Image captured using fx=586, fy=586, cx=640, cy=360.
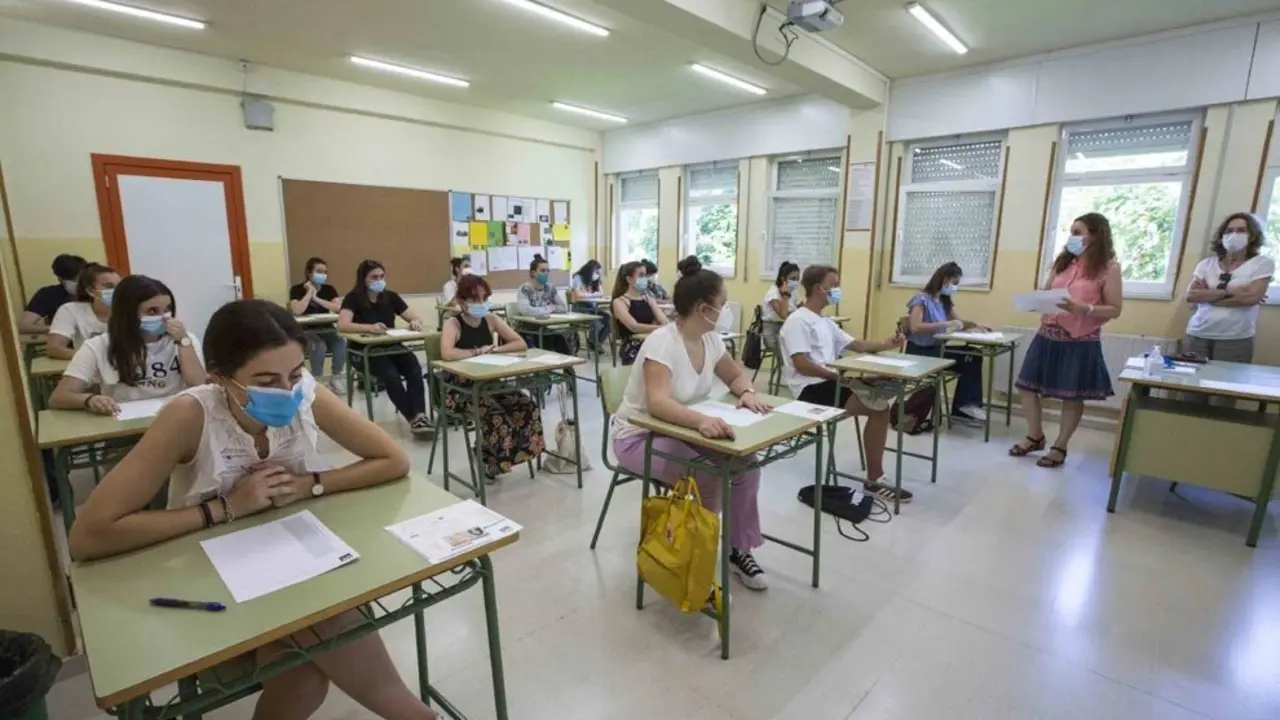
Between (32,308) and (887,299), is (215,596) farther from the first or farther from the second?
(887,299)

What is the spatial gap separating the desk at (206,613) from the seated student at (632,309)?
347 centimetres

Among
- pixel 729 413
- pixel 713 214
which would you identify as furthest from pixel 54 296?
pixel 713 214

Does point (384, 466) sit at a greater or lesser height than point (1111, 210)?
lesser

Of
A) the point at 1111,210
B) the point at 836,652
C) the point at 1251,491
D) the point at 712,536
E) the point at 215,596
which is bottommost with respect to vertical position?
the point at 836,652

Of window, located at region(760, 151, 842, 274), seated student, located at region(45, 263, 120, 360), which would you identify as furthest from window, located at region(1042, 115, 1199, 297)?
seated student, located at region(45, 263, 120, 360)

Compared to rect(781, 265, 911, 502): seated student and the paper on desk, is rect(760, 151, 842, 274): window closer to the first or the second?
rect(781, 265, 911, 502): seated student

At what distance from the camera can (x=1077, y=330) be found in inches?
140

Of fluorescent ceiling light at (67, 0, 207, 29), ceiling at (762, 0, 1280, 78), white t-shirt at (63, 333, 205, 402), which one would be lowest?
white t-shirt at (63, 333, 205, 402)

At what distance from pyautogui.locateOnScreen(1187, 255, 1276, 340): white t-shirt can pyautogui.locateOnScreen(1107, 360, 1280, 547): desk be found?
94cm

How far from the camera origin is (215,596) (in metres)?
1.01

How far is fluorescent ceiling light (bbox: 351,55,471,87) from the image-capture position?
17.5 feet

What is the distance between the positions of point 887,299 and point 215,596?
19.7 ft

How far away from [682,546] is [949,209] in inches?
196

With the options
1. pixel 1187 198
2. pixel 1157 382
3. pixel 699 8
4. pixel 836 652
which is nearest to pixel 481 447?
pixel 836 652
